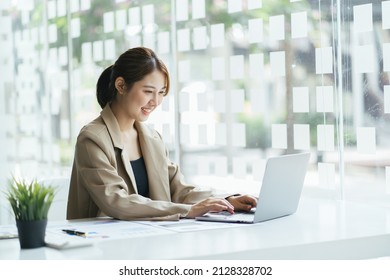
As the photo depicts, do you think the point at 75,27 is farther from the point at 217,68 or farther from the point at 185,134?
the point at 217,68

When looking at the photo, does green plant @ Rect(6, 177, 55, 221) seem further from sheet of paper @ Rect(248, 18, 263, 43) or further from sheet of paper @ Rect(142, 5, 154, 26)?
sheet of paper @ Rect(142, 5, 154, 26)

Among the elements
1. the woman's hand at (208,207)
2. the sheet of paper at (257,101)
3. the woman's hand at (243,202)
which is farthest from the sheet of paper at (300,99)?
the woman's hand at (208,207)

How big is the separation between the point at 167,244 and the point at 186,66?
2.85 meters

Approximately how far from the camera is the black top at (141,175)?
3.29m

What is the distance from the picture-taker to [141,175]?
3.30m

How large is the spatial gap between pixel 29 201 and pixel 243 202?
112 centimetres

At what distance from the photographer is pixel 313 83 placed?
386cm

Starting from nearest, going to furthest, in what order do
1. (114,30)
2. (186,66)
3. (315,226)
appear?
(315,226) < (186,66) < (114,30)

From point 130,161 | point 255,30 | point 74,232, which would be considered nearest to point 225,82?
point 255,30

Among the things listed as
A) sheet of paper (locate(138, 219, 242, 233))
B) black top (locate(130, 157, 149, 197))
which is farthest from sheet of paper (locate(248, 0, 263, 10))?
sheet of paper (locate(138, 219, 242, 233))

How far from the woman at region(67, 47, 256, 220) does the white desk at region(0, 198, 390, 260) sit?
1.15 feet

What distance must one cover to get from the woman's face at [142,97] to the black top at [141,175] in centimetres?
21

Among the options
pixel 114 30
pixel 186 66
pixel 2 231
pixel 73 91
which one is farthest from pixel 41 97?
pixel 2 231
